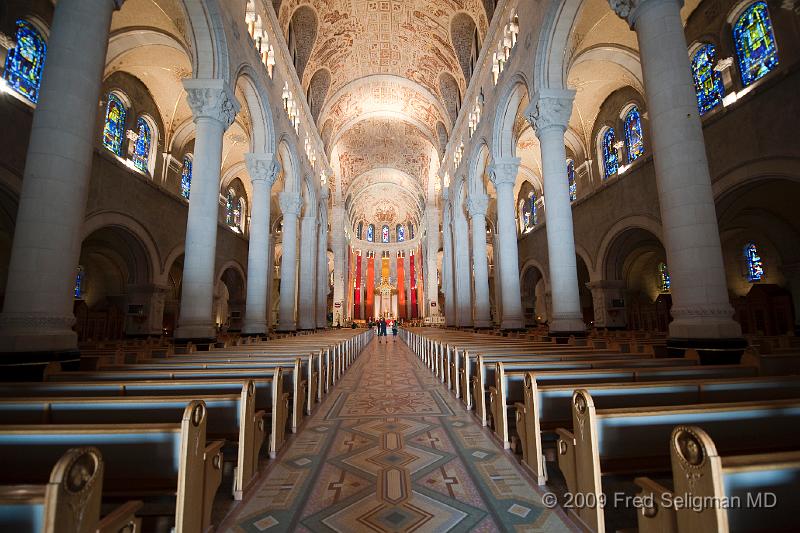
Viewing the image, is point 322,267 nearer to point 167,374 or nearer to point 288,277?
point 288,277

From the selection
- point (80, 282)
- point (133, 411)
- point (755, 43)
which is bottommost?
point (133, 411)

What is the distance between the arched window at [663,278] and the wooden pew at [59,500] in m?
→ 21.5

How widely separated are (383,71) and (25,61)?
16.1m

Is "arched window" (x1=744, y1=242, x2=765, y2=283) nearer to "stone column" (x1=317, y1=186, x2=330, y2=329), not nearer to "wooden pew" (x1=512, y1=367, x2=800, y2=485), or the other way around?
"wooden pew" (x1=512, y1=367, x2=800, y2=485)

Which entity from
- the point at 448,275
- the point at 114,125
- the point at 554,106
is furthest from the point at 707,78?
the point at 114,125

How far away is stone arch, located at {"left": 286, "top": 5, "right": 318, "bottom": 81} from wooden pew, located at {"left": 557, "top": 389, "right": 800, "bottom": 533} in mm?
18037

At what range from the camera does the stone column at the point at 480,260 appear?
54.1 ft

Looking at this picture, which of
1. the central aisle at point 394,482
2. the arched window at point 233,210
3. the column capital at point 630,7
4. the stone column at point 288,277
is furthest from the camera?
the arched window at point 233,210

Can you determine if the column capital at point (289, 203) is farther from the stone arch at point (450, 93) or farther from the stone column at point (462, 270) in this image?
the stone arch at point (450, 93)

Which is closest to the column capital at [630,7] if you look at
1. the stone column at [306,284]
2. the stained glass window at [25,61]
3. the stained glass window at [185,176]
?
the stained glass window at [25,61]

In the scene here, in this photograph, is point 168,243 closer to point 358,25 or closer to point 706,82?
point 358,25

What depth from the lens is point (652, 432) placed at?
217 cm

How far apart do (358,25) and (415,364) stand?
A: 16.5m

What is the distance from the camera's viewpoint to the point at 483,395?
174 inches
